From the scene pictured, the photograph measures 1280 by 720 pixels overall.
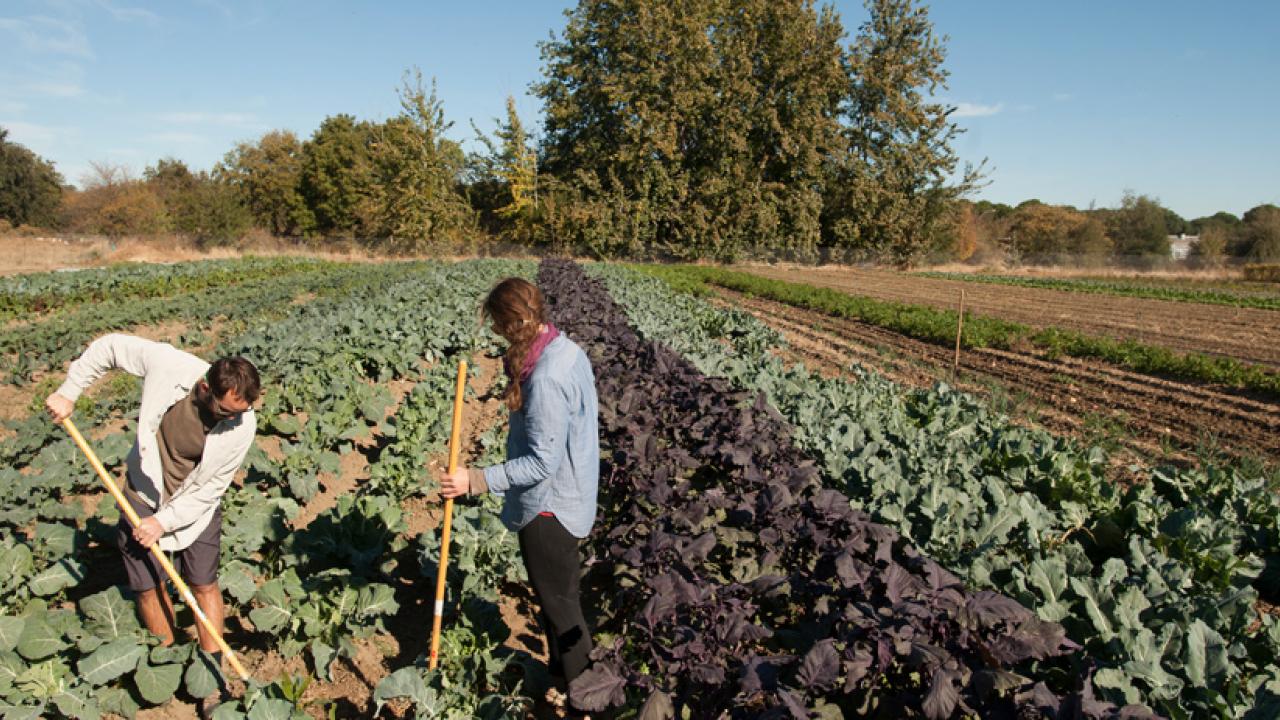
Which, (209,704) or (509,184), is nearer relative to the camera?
(209,704)

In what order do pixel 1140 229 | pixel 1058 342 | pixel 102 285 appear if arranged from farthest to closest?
1. pixel 1140 229
2. pixel 102 285
3. pixel 1058 342

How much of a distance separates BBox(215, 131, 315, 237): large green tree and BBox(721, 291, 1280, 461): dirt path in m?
57.8

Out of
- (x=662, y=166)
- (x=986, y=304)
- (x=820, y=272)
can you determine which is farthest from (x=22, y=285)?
(x=820, y=272)

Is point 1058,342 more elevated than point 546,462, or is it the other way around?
point 546,462

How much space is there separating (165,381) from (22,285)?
22.7 metres

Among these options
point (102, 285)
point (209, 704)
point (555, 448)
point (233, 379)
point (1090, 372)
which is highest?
point (233, 379)

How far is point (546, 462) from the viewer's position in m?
2.89

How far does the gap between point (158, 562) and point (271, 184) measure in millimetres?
66659

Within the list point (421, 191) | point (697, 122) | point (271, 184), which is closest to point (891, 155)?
point (697, 122)

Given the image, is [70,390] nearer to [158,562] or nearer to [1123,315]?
[158,562]

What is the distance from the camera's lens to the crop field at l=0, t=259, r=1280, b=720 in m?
2.36

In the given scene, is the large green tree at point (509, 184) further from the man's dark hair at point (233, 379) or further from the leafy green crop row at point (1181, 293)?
the man's dark hair at point (233, 379)

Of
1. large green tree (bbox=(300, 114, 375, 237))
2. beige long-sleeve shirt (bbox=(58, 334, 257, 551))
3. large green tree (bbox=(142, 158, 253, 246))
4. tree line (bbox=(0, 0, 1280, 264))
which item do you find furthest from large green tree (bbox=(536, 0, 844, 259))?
beige long-sleeve shirt (bbox=(58, 334, 257, 551))

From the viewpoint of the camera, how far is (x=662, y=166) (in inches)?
1828
